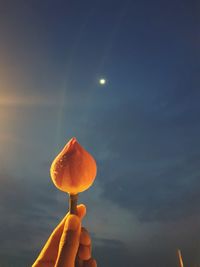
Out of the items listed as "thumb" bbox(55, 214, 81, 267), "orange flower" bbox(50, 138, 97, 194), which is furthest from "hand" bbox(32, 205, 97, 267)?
"orange flower" bbox(50, 138, 97, 194)

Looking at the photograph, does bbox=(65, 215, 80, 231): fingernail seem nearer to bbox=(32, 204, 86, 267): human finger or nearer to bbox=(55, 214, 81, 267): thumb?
bbox=(55, 214, 81, 267): thumb

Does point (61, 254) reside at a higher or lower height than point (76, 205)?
lower

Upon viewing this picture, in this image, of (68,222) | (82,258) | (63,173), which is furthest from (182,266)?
(63,173)

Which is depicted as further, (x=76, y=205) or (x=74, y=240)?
(x=76, y=205)

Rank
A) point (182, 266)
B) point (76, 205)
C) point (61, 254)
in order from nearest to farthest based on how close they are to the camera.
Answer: point (61, 254) → point (76, 205) → point (182, 266)

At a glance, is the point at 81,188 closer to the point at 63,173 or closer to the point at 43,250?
the point at 63,173

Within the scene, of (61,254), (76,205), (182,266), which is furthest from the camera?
(182,266)
